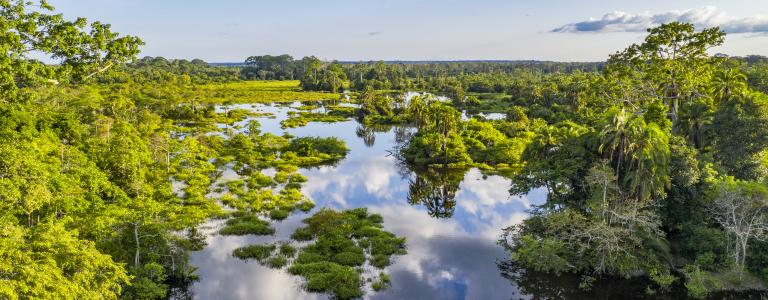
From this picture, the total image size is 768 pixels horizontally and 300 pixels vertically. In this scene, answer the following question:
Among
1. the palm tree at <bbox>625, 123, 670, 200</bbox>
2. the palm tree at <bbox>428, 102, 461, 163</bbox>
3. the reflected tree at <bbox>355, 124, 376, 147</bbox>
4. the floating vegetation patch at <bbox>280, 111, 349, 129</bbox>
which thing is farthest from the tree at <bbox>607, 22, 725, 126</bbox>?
the floating vegetation patch at <bbox>280, 111, 349, 129</bbox>

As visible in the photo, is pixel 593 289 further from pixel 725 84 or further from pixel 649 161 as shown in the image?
pixel 725 84

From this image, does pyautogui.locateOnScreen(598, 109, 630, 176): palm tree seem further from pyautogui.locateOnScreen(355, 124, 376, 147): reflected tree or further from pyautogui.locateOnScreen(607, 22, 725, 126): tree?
pyautogui.locateOnScreen(355, 124, 376, 147): reflected tree

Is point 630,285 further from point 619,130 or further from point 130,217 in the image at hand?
point 130,217

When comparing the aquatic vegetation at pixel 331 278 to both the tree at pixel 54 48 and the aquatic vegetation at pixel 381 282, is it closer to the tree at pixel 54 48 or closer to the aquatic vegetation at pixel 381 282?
the aquatic vegetation at pixel 381 282

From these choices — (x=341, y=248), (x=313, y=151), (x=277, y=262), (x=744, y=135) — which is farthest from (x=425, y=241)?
(x=313, y=151)

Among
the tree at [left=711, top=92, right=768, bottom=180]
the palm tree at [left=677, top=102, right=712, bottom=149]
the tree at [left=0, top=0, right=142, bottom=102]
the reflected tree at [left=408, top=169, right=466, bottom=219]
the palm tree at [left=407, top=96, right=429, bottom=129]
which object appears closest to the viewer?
the tree at [left=0, top=0, right=142, bottom=102]

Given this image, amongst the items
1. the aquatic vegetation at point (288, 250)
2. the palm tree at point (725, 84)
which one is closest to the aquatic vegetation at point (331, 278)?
the aquatic vegetation at point (288, 250)
